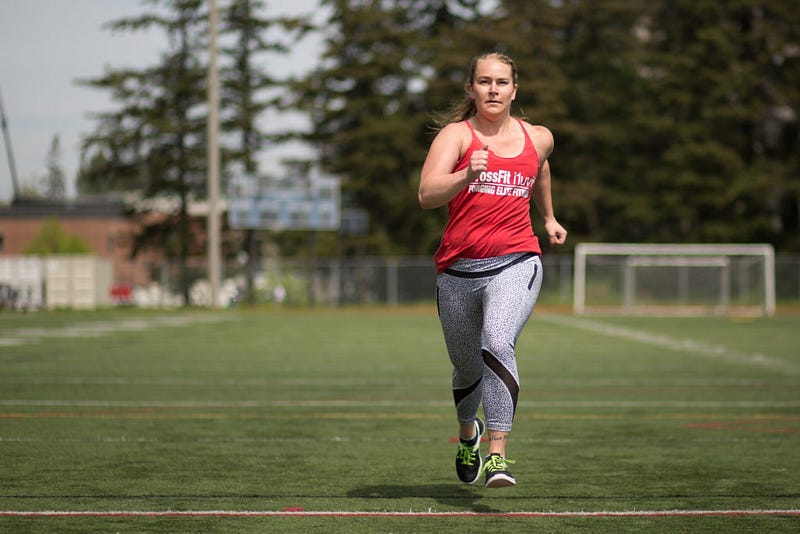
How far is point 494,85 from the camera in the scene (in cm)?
535

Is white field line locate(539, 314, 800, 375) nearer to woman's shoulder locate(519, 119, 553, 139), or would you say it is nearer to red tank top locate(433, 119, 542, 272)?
woman's shoulder locate(519, 119, 553, 139)

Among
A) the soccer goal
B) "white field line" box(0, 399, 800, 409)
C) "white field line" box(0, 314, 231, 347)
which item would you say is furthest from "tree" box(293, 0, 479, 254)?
"white field line" box(0, 399, 800, 409)

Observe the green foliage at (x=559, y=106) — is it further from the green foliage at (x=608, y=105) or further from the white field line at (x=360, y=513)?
the white field line at (x=360, y=513)

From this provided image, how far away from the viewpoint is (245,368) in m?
14.5

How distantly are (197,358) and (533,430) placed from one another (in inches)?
331

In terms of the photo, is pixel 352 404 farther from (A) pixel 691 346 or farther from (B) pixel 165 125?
(B) pixel 165 125

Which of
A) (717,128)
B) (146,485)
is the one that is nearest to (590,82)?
(717,128)

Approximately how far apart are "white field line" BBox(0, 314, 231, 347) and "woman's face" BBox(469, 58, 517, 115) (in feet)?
48.0

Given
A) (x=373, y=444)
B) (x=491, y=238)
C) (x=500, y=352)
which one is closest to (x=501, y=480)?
(x=500, y=352)

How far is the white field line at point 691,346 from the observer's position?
15289mm

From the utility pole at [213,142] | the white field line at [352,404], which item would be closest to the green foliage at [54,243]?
the utility pole at [213,142]

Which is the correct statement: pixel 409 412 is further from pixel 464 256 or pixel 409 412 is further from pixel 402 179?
pixel 402 179

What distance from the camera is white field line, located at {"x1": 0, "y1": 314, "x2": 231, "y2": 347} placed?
Answer: 20.5 metres

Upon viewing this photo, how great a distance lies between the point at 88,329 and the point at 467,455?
19959 millimetres
